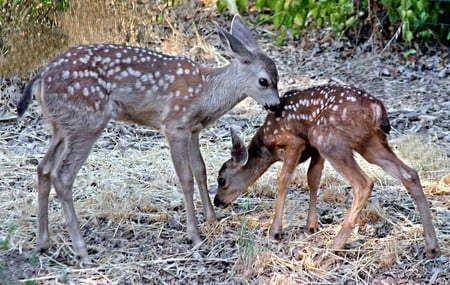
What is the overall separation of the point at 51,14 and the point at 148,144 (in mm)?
2296

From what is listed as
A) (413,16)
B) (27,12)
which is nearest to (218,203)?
(27,12)

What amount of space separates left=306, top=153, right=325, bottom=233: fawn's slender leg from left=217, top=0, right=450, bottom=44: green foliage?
155 inches

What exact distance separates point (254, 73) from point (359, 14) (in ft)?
15.6

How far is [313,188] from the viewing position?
6438mm

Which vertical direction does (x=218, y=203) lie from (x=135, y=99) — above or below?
below

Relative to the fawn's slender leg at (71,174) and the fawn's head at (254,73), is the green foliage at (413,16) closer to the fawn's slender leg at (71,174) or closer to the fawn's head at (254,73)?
the fawn's head at (254,73)

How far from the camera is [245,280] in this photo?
5.68 meters

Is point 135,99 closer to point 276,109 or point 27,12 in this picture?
point 276,109

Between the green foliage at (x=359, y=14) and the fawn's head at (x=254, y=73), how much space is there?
3477 mm

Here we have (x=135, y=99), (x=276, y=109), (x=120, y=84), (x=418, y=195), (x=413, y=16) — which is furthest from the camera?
(x=413, y=16)

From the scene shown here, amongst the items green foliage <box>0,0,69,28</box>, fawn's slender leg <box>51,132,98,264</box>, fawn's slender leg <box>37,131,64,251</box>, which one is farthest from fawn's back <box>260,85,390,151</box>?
green foliage <box>0,0,69,28</box>

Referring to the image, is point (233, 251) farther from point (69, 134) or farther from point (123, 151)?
point (123, 151)

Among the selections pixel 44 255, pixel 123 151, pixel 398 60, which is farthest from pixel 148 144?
pixel 398 60

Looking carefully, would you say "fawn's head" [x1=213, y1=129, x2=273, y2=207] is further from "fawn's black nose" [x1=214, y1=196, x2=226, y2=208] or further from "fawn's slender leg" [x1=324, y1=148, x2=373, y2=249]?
"fawn's slender leg" [x1=324, y1=148, x2=373, y2=249]
